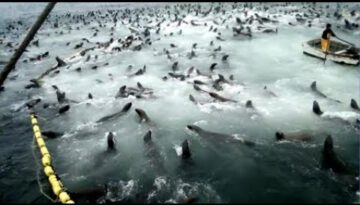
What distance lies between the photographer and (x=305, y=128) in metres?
13.8

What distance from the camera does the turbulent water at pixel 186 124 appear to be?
10.7 metres

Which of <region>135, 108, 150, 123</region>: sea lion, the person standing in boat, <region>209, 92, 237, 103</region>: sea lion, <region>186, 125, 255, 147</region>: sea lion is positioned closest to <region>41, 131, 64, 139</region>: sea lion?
<region>135, 108, 150, 123</region>: sea lion

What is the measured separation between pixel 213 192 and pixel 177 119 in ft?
18.5

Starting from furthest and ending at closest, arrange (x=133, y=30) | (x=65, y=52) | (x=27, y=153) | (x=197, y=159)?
(x=133, y=30), (x=65, y=52), (x=27, y=153), (x=197, y=159)

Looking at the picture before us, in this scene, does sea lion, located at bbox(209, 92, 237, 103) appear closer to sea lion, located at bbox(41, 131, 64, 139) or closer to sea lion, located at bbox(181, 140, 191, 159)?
sea lion, located at bbox(181, 140, 191, 159)

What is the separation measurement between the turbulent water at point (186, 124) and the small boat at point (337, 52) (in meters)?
0.44

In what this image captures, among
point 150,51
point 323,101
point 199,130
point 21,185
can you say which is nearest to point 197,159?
point 199,130

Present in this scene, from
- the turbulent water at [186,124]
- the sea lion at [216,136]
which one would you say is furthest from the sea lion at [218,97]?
the sea lion at [216,136]

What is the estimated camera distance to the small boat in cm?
2037

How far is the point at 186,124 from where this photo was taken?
592 inches

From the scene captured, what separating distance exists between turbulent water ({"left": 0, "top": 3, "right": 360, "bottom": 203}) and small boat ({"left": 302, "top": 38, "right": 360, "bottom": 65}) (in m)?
0.44

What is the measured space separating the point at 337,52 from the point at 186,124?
10957mm

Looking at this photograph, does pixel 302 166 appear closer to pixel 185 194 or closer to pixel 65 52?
pixel 185 194

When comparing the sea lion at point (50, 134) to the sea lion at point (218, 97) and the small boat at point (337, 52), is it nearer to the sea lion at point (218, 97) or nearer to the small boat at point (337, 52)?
the sea lion at point (218, 97)
